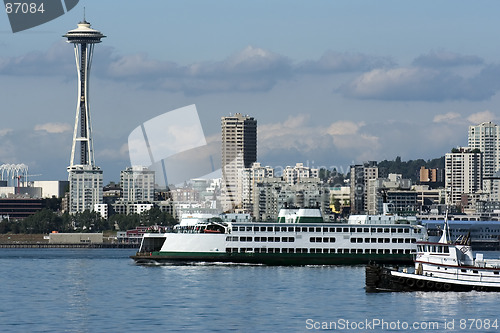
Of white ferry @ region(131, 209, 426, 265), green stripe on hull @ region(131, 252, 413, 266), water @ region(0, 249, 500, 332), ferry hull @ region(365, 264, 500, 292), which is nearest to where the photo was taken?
water @ region(0, 249, 500, 332)

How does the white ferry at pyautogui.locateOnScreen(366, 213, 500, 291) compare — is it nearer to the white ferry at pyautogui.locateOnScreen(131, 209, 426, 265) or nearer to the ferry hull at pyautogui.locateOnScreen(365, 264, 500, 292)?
the ferry hull at pyautogui.locateOnScreen(365, 264, 500, 292)

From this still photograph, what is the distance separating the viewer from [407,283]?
74.6 metres

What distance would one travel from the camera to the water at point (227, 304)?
192 feet

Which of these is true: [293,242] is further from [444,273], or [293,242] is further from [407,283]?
[444,273]

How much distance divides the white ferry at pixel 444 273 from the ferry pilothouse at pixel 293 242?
90.7 feet

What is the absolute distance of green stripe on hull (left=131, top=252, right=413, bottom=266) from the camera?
10256 centimetres

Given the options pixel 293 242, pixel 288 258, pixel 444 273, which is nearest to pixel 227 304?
pixel 444 273

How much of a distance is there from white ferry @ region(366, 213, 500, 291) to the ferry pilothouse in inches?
1088

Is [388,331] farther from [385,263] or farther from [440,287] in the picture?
[385,263]

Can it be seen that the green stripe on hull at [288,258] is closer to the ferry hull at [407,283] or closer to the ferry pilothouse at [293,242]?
the ferry pilothouse at [293,242]

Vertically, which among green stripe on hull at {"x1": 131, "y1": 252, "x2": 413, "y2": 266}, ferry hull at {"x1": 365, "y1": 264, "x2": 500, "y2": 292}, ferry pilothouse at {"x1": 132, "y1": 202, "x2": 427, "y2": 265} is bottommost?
ferry hull at {"x1": 365, "y1": 264, "x2": 500, "y2": 292}

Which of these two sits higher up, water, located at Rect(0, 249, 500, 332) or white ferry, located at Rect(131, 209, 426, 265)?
white ferry, located at Rect(131, 209, 426, 265)

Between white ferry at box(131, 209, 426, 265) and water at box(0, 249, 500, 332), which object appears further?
white ferry at box(131, 209, 426, 265)

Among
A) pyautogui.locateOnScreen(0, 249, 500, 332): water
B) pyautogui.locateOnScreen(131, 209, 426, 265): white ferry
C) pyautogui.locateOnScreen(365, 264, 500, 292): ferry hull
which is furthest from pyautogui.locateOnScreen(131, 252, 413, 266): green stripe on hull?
pyautogui.locateOnScreen(365, 264, 500, 292): ferry hull
